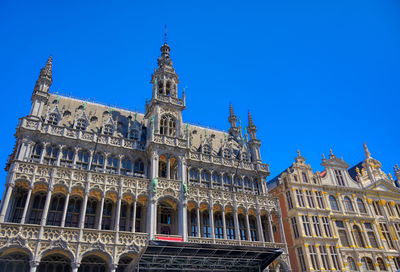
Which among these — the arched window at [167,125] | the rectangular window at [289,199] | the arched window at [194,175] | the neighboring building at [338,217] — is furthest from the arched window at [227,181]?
the rectangular window at [289,199]

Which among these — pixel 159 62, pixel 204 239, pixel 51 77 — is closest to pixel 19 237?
pixel 204 239

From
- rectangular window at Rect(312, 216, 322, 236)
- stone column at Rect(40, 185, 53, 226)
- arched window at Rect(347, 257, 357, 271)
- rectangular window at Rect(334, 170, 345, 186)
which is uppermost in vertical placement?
rectangular window at Rect(334, 170, 345, 186)

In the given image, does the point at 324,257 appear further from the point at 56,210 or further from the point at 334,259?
the point at 56,210

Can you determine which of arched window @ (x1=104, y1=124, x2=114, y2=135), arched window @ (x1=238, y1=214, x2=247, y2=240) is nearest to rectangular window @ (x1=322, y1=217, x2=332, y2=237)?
arched window @ (x1=238, y1=214, x2=247, y2=240)

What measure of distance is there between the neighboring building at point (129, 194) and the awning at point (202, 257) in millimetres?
95

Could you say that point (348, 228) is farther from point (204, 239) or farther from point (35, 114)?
point (35, 114)

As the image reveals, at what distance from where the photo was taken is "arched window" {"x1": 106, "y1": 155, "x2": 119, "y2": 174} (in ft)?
111

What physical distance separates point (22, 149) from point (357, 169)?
44.9 metres

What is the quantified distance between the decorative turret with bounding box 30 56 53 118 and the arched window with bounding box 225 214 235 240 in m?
23.0

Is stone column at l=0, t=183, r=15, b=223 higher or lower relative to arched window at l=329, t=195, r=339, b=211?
lower

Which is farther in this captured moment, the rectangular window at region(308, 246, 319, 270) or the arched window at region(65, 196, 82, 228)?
the rectangular window at region(308, 246, 319, 270)

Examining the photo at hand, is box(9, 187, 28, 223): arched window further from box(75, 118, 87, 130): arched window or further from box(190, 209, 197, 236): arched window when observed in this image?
box(190, 209, 197, 236): arched window

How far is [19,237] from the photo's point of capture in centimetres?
2519

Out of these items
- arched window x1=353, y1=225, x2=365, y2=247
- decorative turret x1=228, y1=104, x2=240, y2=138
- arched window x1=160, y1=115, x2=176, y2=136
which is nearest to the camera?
arched window x1=160, y1=115, x2=176, y2=136
